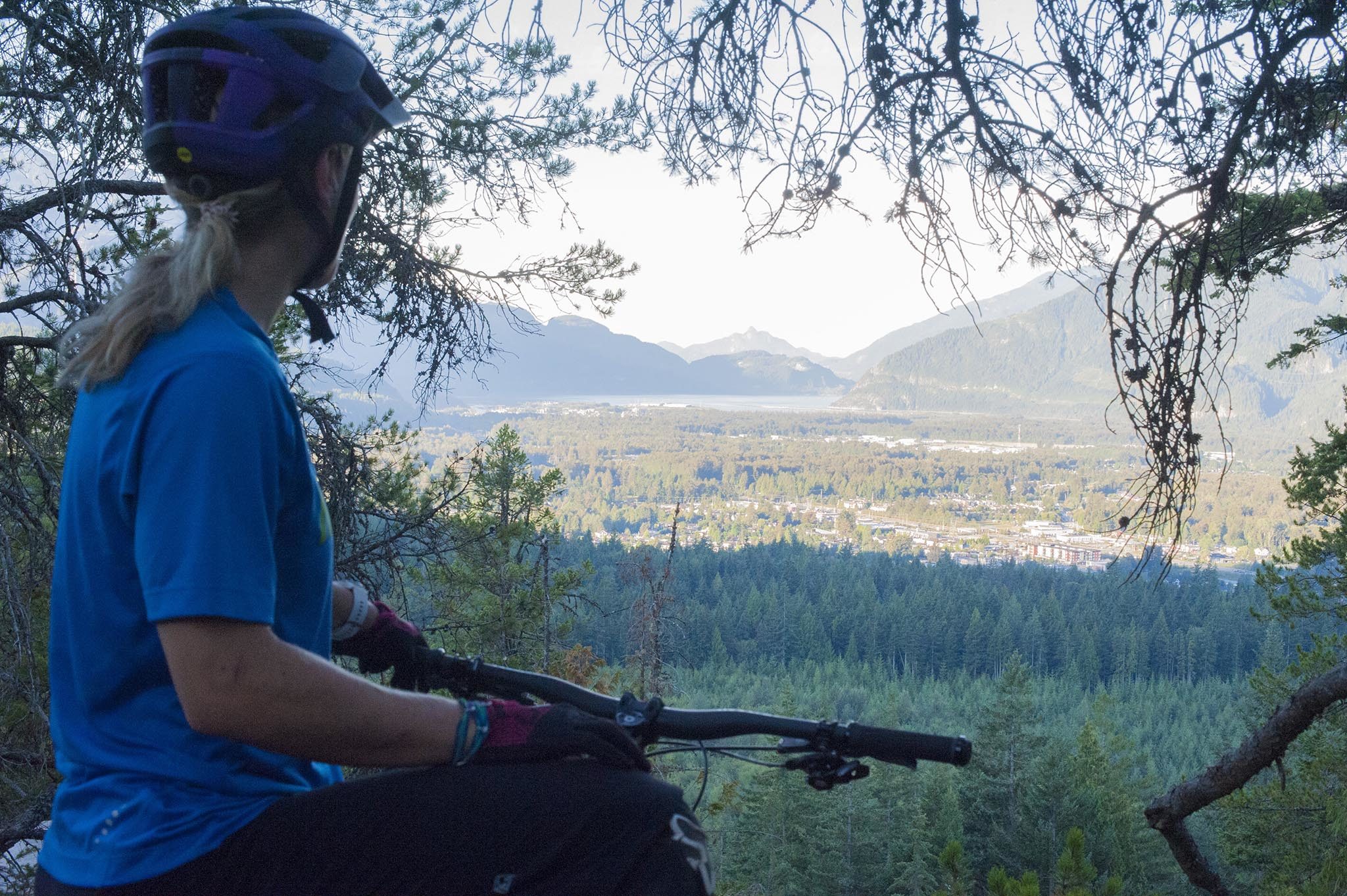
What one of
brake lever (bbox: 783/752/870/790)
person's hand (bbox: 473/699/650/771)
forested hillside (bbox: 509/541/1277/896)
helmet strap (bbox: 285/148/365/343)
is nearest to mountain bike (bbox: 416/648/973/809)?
brake lever (bbox: 783/752/870/790)

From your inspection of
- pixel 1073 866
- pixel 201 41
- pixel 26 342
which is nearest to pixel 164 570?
pixel 201 41

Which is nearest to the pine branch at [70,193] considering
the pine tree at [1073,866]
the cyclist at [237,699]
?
the cyclist at [237,699]

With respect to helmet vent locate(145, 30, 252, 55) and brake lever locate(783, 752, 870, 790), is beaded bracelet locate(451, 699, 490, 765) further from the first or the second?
helmet vent locate(145, 30, 252, 55)

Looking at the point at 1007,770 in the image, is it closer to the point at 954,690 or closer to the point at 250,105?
the point at 954,690

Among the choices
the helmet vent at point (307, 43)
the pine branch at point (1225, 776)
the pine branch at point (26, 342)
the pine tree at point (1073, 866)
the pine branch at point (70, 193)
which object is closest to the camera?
the helmet vent at point (307, 43)

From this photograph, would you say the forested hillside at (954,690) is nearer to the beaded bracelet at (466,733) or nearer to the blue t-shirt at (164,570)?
the beaded bracelet at (466,733)

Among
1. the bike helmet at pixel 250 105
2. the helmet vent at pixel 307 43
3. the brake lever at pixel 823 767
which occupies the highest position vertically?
the helmet vent at pixel 307 43

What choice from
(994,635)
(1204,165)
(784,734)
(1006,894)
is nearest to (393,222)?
(1204,165)

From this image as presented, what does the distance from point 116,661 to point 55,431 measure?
5.17 metres

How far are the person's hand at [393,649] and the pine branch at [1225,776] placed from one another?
3.00 metres

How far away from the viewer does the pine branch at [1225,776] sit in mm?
3518

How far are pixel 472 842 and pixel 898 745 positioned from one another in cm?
80

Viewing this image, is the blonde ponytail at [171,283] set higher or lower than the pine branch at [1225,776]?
higher

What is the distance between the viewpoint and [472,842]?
1.29 meters
